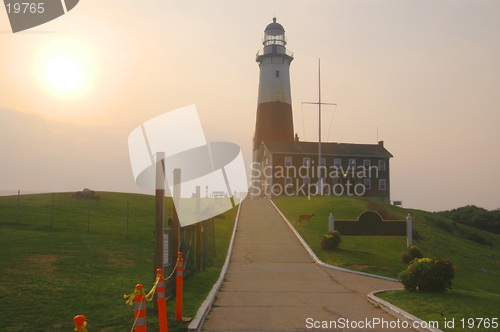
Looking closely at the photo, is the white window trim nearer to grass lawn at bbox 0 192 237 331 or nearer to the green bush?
grass lawn at bbox 0 192 237 331

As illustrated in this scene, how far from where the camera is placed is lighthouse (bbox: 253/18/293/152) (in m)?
65.9

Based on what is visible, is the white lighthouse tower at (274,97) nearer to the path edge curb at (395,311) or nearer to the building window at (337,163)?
the building window at (337,163)

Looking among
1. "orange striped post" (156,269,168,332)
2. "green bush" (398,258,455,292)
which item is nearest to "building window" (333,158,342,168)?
"green bush" (398,258,455,292)

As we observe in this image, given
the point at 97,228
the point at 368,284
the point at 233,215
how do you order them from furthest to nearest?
the point at 233,215, the point at 97,228, the point at 368,284

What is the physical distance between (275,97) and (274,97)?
0.16 m

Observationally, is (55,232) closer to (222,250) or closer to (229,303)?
(222,250)

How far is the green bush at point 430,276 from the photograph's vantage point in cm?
1239

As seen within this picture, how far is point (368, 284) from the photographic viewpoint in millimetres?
15672

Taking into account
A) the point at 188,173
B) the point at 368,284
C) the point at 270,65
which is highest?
the point at 270,65

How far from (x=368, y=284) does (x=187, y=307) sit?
7.46 m

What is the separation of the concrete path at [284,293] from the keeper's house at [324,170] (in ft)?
115

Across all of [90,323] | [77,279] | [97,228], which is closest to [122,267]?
[77,279]

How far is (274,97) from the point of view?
2581 inches

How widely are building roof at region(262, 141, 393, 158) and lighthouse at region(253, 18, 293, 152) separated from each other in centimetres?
298
